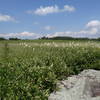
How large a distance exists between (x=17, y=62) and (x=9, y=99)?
11.1 ft

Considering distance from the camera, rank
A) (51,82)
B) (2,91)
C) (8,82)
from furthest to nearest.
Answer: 1. (51,82)
2. (8,82)
3. (2,91)

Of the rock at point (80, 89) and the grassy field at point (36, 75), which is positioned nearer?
the grassy field at point (36, 75)

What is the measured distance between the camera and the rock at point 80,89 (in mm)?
6483

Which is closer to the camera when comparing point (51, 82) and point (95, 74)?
point (51, 82)

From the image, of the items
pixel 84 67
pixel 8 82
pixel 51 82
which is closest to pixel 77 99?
pixel 51 82

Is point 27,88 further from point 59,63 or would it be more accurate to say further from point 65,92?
point 59,63

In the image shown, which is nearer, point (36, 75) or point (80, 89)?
point (80, 89)

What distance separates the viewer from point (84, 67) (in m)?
10.2

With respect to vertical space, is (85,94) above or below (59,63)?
below

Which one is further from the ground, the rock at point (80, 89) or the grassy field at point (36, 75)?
the grassy field at point (36, 75)

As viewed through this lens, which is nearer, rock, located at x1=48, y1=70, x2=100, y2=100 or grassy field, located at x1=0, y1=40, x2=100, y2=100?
grassy field, located at x1=0, y1=40, x2=100, y2=100

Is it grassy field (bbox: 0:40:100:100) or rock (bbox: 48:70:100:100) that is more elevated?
grassy field (bbox: 0:40:100:100)

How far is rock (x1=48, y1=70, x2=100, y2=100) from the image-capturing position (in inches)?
255

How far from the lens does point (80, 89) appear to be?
6977mm
